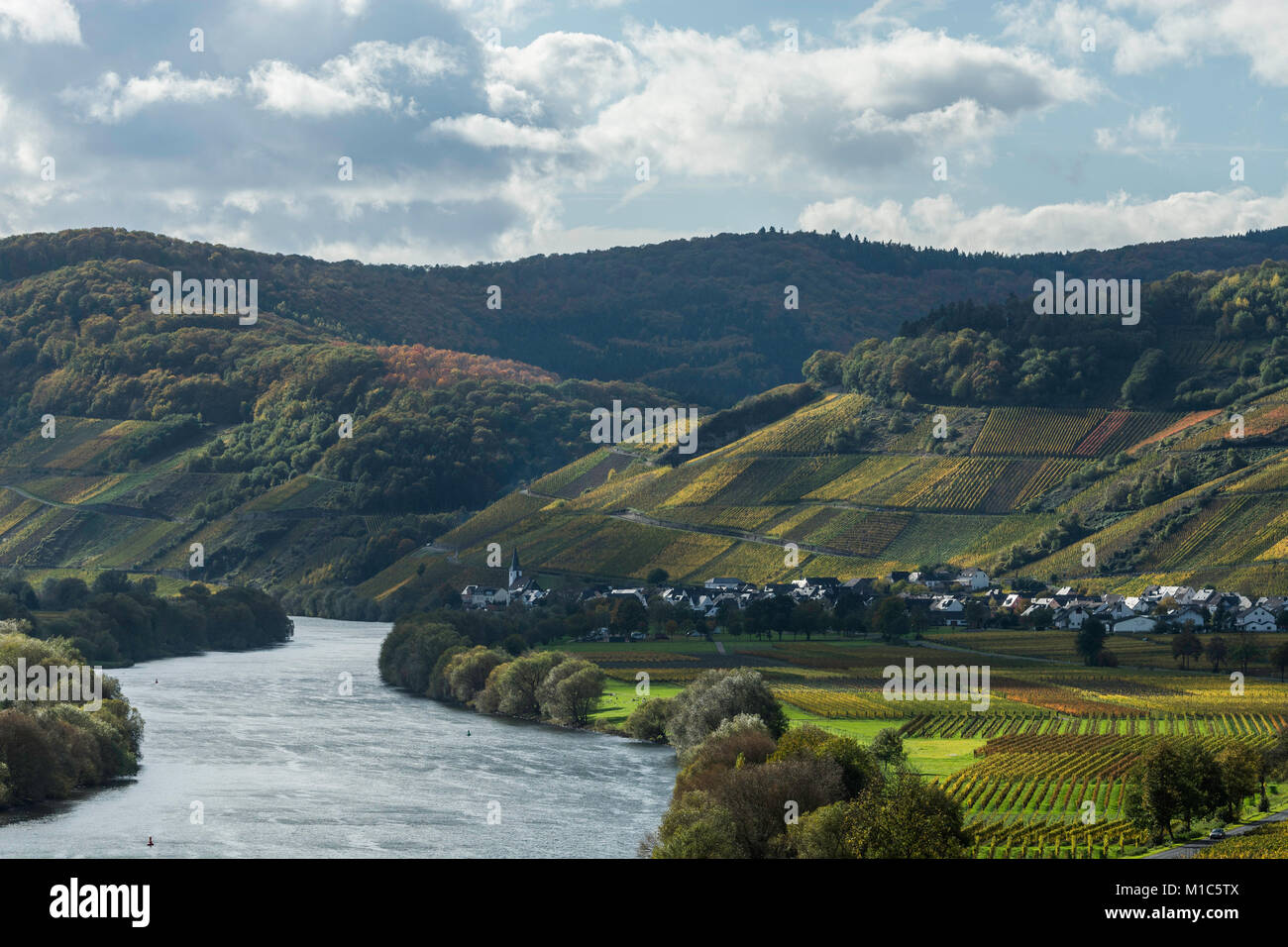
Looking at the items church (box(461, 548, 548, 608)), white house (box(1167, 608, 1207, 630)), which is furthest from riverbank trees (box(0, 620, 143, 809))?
white house (box(1167, 608, 1207, 630))

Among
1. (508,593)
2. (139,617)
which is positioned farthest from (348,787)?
(508,593)

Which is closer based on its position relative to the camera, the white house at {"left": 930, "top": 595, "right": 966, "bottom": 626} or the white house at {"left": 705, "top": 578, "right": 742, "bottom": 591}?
the white house at {"left": 930, "top": 595, "right": 966, "bottom": 626}

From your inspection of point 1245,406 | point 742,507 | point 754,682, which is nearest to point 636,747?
point 754,682

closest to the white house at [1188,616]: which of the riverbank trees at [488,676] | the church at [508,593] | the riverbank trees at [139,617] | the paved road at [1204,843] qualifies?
the riverbank trees at [488,676]

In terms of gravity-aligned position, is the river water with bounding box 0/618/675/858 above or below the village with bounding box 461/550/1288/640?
below

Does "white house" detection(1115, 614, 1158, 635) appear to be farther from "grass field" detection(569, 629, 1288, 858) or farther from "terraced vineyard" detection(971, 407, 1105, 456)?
"terraced vineyard" detection(971, 407, 1105, 456)

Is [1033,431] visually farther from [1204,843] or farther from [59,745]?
[1204,843]

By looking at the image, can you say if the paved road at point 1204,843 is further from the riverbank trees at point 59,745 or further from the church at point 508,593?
the church at point 508,593
